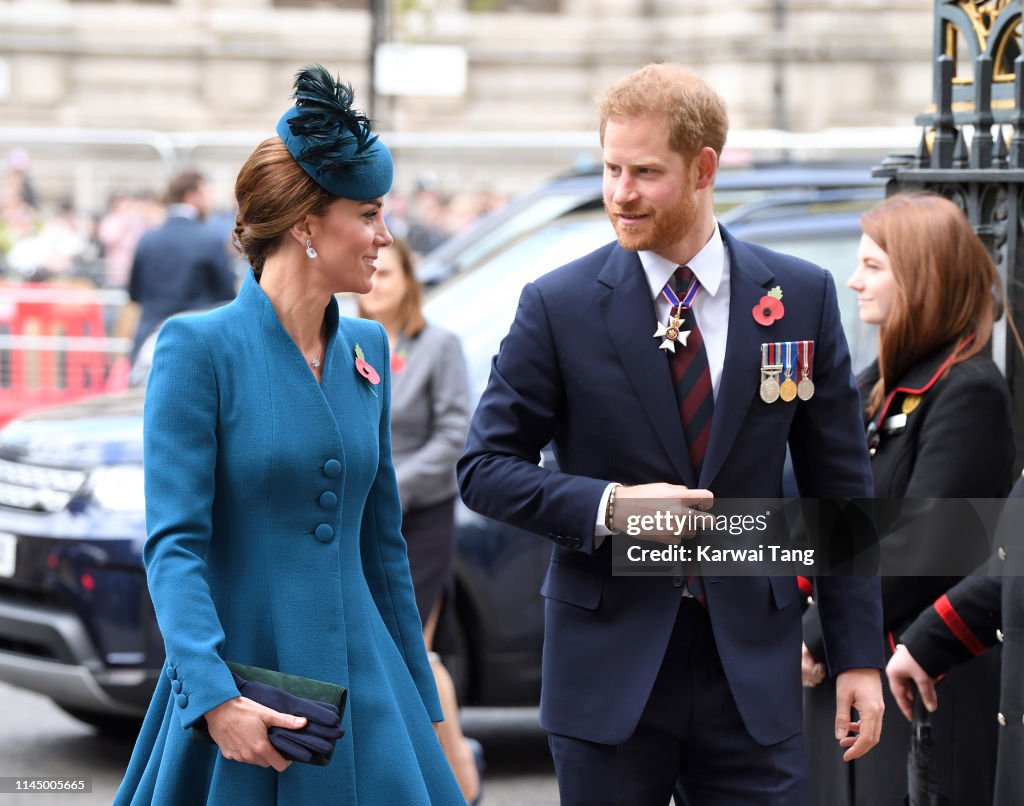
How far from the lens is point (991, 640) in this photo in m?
4.12

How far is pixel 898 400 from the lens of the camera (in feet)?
14.7

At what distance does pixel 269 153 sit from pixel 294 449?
560 mm

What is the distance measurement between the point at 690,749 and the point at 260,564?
0.93 m

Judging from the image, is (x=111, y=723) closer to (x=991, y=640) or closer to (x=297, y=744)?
(x=991, y=640)

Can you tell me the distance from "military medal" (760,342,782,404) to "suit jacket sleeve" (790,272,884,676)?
10 centimetres

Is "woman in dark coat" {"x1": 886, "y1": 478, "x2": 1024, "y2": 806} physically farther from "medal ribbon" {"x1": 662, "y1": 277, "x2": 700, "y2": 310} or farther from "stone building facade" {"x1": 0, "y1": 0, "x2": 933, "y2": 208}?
"stone building facade" {"x1": 0, "y1": 0, "x2": 933, "y2": 208}

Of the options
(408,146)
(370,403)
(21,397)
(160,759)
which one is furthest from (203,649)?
(408,146)

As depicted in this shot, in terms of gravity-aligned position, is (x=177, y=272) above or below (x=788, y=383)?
below

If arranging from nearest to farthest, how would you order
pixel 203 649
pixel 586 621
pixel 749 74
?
pixel 203 649
pixel 586 621
pixel 749 74

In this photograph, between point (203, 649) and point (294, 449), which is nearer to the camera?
point (203, 649)

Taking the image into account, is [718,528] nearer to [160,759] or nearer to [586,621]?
[586,621]

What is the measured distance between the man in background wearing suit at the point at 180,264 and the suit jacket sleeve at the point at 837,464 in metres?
8.41

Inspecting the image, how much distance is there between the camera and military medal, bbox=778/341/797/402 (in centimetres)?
345

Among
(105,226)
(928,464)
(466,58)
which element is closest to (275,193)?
(928,464)
